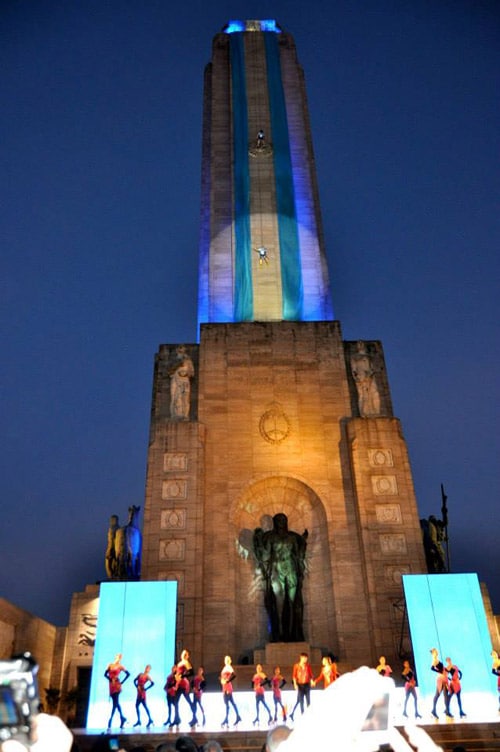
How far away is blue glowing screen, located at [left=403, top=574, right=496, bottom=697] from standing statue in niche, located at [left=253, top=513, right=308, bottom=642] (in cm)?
298

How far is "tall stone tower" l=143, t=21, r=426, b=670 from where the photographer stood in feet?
52.3

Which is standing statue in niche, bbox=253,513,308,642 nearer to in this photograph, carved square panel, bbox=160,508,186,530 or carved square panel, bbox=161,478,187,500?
carved square panel, bbox=160,508,186,530

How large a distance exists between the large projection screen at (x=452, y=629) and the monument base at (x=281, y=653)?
2.73m

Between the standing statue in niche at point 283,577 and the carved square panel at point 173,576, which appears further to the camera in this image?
the carved square panel at point 173,576

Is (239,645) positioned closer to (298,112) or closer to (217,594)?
(217,594)

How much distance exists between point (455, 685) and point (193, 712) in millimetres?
5017

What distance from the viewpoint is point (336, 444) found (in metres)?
18.3

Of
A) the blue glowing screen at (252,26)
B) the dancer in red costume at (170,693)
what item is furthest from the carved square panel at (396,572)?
the blue glowing screen at (252,26)

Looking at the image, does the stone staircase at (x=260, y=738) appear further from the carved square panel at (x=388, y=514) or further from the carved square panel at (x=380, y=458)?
the carved square panel at (x=380, y=458)

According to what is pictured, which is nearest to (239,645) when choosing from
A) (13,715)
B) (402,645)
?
(402,645)

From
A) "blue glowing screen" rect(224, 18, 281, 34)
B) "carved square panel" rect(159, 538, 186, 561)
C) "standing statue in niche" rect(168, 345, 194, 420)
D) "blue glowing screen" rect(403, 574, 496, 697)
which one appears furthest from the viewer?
"blue glowing screen" rect(224, 18, 281, 34)

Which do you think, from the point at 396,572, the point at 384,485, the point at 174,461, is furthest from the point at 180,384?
the point at 396,572

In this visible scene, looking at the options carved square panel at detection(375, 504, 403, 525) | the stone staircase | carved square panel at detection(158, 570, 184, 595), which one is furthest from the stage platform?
carved square panel at detection(375, 504, 403, 525)

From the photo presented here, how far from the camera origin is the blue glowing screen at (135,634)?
12609 millimetres
